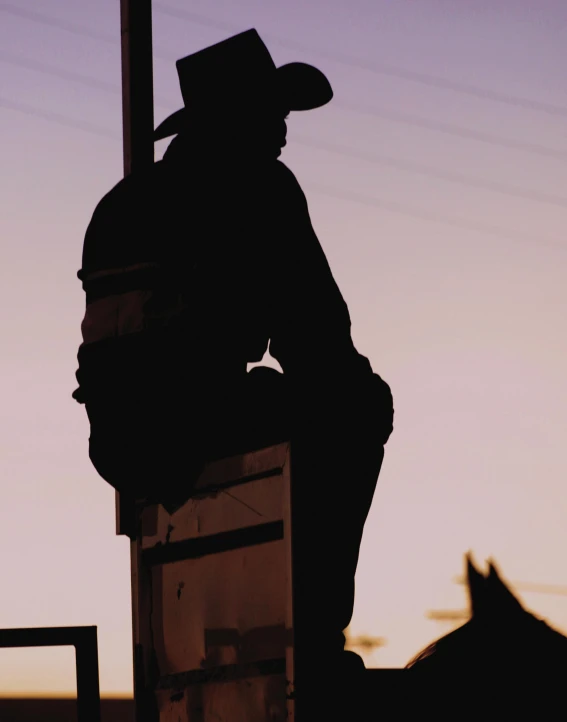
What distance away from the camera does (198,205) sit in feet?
21.5

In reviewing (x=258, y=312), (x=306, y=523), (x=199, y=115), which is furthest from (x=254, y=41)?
(x=306, y=523)

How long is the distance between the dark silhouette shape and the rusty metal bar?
4.17 ft

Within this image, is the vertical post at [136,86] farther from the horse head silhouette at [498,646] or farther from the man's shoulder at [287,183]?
the horse head silhouette at [498,646]

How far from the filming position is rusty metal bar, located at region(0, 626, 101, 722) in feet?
20.3

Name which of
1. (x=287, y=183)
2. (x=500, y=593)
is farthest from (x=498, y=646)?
(x=287, y=183)

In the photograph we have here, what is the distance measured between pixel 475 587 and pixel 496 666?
839 millimetres

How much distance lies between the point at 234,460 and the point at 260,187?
1.16 metres

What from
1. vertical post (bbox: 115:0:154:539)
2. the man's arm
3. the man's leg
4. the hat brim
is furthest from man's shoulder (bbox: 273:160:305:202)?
vertical post (bbox: 115:0:154:539)

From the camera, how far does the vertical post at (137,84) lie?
8570mm

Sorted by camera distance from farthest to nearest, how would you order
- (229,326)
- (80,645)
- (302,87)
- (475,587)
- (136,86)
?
(136,86) < (475,587) < (302,87) < (229,326) < (80,645)

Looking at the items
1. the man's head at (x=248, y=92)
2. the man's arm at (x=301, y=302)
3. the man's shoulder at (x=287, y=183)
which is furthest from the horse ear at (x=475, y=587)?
the man's head at (x=248, y=92)

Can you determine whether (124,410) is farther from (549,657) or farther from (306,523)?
(549,657)

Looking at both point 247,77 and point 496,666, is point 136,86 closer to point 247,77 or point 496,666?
point 247,77

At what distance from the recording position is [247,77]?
6.70 meters
